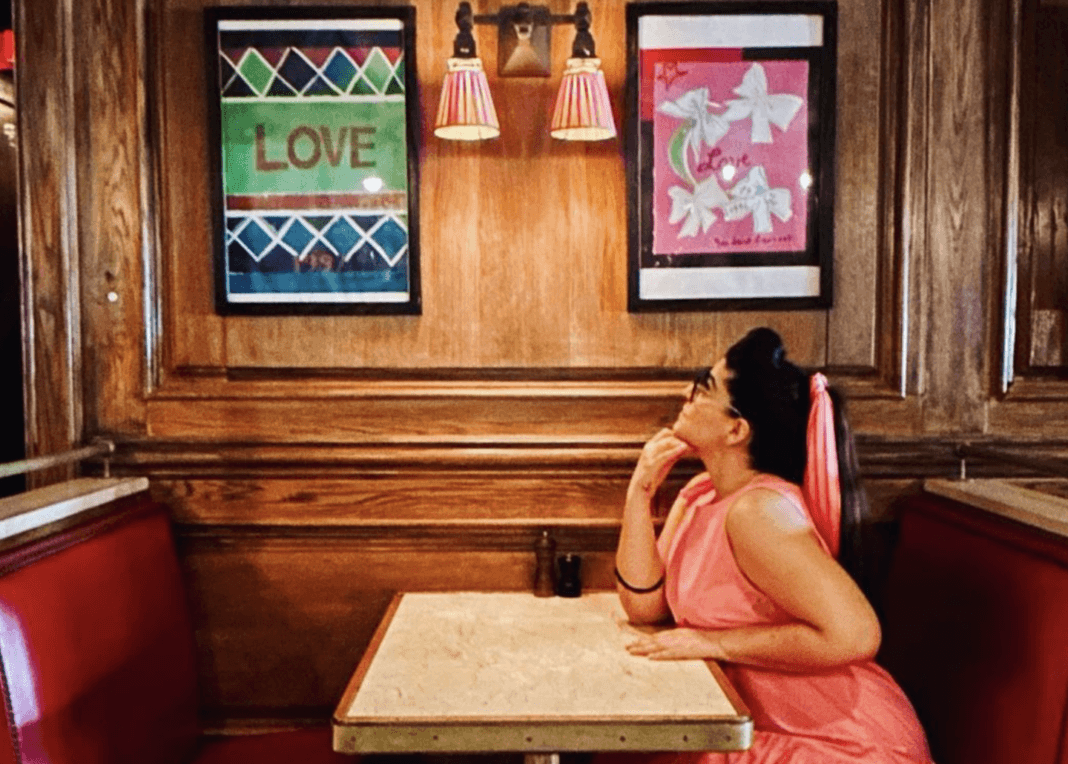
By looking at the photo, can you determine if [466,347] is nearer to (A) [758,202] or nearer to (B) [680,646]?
(A) [758,202]

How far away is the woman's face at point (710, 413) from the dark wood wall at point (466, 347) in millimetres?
547

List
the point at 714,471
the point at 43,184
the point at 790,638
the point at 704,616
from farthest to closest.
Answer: the point at 43,184
the point at 714,471
the point at 704,616
the point at 790,638

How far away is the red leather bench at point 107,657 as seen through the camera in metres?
1.77

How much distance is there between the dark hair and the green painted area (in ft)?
4.01

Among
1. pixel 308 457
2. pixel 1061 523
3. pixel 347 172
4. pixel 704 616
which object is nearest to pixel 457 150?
pixel 347 172

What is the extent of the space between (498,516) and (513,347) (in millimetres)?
521

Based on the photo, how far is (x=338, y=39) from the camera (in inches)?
106

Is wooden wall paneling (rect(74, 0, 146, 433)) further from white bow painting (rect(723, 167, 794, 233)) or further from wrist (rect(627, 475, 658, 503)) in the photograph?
white bow painting (rect(723, 167, 794, 233))

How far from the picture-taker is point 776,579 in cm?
192

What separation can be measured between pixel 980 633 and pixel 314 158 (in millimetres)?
2203

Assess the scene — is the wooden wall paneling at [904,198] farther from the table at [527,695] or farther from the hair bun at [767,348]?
the table at [527,695]

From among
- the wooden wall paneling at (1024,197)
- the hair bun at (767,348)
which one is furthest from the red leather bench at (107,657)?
the wooden wall paneling at (1024,197)

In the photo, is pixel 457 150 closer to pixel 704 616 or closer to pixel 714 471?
pixel 714 471

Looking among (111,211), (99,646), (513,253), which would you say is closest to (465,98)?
(513,253)
